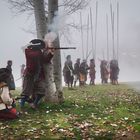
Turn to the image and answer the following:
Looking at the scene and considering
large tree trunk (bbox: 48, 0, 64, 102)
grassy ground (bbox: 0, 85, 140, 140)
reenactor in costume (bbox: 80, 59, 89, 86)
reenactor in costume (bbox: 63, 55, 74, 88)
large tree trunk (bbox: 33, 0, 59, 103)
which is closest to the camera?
grassy ground (bbox: 0, 85, 140, 140)

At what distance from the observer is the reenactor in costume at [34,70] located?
13.5 m

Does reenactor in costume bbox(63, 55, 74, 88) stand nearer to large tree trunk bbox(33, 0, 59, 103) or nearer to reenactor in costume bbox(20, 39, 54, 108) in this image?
large tree trunk bbox(33, 0, 59, 103)

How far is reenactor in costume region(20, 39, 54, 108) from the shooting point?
13.5 m

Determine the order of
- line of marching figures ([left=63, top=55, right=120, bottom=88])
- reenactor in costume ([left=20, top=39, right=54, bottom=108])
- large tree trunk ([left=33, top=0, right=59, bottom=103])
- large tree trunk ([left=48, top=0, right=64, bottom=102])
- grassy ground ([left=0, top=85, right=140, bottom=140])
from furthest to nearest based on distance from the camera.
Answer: line of marching figures ([left=63, top=55, right=120, bottom=88]) < large tree trunk ([left=48, top=0, right=64, bottom=102]) < large tree trunk ([left=33, top=0, right=59, bottom=103]) < reenactor in costume ([left=20, top=39, right=54, bottom=108]) < grassy ground ([left=0, top=85, right=140, bottom=140])

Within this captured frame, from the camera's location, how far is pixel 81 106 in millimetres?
14469

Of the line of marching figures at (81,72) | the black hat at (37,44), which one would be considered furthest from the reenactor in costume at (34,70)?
the line of marching figures at (81,72)

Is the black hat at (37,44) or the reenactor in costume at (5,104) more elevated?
Result: the black hat at (37,44)

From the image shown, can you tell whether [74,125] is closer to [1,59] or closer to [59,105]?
[59,105]

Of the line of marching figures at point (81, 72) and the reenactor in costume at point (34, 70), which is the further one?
the line of marching figures at point (81, 72)

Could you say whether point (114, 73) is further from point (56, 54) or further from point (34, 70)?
point (34, 70)

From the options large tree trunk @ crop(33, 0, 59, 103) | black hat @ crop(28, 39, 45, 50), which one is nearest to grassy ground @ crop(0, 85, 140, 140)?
large tree trunk @ crop(33, 0, 59, 103)

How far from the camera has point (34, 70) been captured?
13.5 m

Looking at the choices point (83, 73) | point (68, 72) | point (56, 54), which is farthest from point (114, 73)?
point (56, 54)

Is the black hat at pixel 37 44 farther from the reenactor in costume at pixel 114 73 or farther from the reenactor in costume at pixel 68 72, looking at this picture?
the reenactor in costume at pixel 114 73
